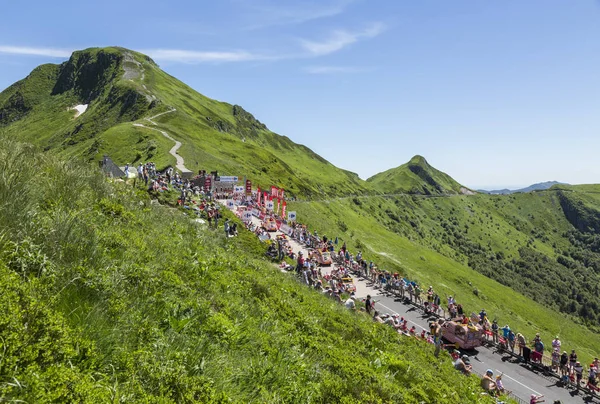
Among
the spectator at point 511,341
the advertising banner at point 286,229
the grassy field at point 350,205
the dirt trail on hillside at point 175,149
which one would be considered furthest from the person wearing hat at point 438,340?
the dirt trail on hillside at point 175,149

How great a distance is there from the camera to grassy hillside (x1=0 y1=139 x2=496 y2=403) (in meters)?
4.08

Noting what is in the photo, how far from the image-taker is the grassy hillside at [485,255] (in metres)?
61.1

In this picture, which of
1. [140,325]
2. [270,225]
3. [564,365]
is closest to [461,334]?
[564,365]

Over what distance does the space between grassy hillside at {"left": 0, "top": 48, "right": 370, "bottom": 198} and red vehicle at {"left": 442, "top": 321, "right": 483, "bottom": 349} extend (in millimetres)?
21720

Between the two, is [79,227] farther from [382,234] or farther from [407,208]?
[407,208]

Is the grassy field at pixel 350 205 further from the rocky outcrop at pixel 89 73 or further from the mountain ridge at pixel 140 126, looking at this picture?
the rocky outcrop at pixel 89 73

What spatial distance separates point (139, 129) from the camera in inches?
3312

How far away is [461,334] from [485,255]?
136046 millimetres

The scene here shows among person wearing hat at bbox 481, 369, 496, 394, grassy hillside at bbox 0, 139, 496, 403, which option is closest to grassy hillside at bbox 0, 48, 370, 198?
grassy hillside at bbox 0, 139, 496, 403

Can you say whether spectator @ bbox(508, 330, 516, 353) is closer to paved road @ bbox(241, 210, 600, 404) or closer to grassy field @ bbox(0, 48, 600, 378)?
paved road @ bbox(241, 210, 600, 404)

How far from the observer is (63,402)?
11.5 feet

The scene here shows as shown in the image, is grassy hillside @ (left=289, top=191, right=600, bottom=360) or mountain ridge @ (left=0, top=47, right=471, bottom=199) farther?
mountain ridge @ (left=0, top=47, right=471, bottom=199)

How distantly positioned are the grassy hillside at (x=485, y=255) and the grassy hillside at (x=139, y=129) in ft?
60.3

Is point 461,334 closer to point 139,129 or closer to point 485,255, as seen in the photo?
point 139,129
